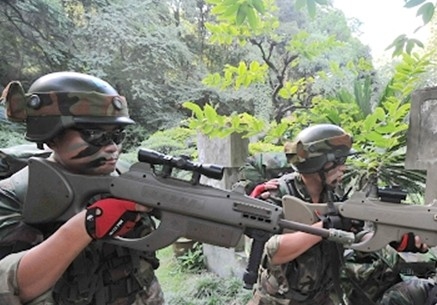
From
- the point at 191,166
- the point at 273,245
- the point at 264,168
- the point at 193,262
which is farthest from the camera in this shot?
the point at 193,262

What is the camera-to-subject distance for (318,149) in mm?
2039

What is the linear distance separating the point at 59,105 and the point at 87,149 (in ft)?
0.58

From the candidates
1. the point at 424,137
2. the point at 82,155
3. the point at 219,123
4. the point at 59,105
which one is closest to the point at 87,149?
the point at 82,155

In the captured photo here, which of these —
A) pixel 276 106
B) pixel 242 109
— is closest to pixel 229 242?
pixel 276 106

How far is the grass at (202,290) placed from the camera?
12.5 feet

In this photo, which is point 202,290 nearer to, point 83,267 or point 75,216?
point 83,267

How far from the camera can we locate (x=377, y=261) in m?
2.27

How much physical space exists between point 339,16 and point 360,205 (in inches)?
239

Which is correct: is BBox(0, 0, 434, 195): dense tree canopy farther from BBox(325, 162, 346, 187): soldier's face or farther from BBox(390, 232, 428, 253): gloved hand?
BBox(390, 232, 428, 253): gloved hand

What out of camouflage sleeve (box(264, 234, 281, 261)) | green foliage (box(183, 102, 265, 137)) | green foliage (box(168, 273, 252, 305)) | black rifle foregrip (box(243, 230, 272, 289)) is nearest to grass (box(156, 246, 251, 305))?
green foliage (box(168, 273, 252, 305))

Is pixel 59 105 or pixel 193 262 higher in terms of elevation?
pixel 59 105

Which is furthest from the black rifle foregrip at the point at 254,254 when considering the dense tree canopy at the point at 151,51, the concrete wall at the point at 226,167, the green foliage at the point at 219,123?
the dense tree canopy at the point at 151,51

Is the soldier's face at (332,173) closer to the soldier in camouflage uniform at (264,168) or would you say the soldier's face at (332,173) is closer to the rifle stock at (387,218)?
the rifle stock at (387,218)

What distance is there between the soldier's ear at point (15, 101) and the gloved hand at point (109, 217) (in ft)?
1.47
